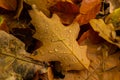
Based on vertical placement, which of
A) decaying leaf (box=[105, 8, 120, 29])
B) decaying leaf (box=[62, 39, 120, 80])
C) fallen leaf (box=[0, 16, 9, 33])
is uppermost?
decaying leaf (box=[105, 8, 120, 29])

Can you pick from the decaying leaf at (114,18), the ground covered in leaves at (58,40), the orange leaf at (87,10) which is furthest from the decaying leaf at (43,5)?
the decaying leaf at (114,18)

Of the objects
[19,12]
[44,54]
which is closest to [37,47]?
[44,54]

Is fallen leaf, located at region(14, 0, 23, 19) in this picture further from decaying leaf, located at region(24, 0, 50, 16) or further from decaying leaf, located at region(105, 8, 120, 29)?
decaying leaf, located at region(105, 8, 120, 29)

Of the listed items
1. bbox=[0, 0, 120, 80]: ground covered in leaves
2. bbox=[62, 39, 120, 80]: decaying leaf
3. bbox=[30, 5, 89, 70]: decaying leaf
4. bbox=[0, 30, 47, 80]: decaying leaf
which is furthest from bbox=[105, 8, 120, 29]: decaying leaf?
bbox=[0, 30, 47, 80]: decaying leaf

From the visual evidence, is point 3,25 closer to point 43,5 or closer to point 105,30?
point 43,5

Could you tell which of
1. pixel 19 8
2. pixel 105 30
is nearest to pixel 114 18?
pixel 105 30

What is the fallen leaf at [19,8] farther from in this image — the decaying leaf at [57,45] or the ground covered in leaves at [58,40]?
the decaying leaf at [57,45]

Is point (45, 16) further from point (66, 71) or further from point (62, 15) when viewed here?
point (66, 71)
